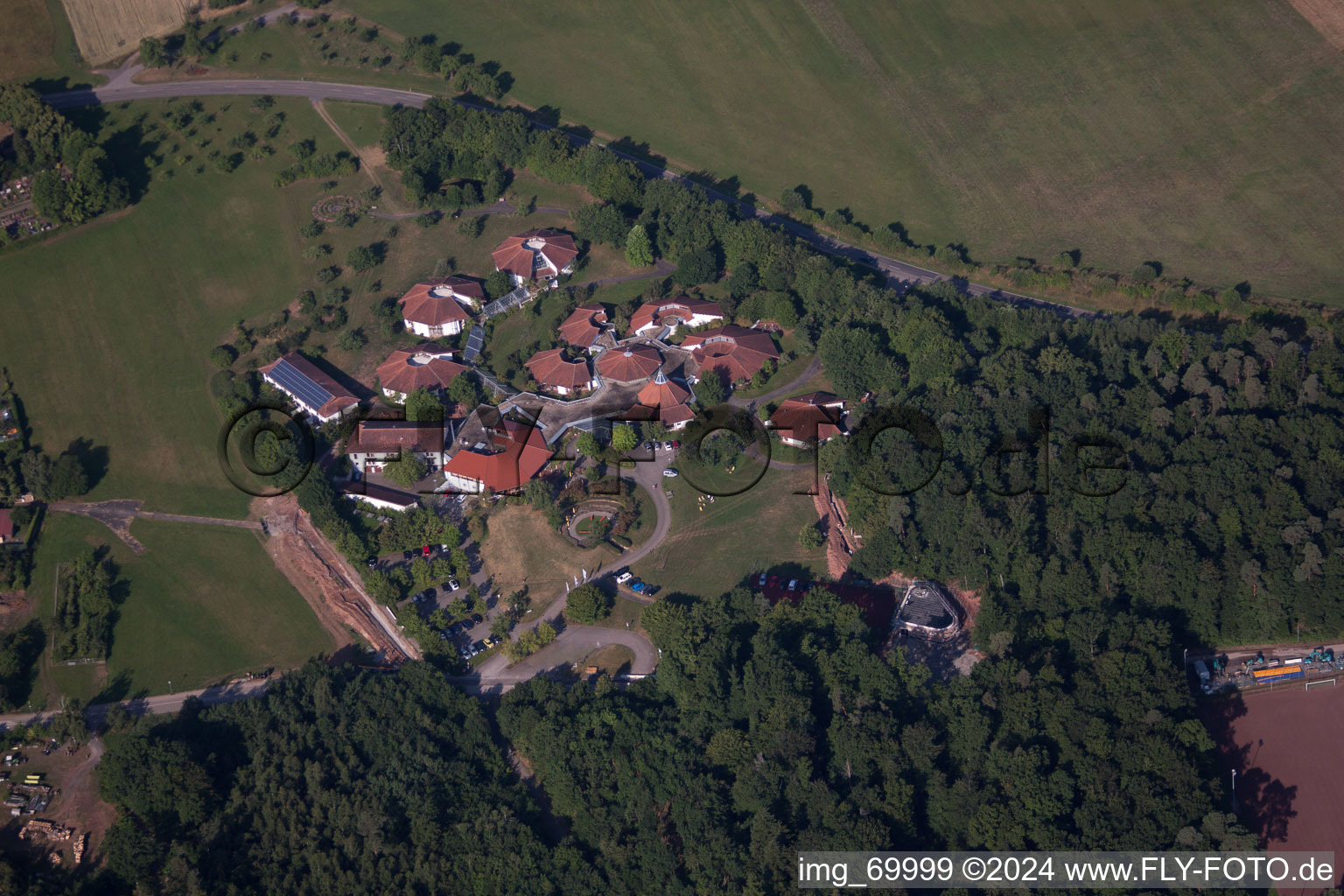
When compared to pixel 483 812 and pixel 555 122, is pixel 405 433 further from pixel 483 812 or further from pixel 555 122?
pixel 555 122

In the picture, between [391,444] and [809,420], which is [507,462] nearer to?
[391,444]

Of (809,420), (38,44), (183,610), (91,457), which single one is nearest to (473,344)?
(809,420)

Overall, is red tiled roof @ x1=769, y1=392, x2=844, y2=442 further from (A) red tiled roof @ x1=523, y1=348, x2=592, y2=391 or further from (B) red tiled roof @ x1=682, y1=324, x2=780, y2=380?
(A) red tiled roof @ x1=523, y1=348, x2=592, y2=391

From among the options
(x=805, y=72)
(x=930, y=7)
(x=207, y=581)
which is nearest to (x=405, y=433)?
(x=207, y=581)

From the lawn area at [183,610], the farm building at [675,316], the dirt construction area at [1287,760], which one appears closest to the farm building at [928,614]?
the dirt construction area at [1287,760]

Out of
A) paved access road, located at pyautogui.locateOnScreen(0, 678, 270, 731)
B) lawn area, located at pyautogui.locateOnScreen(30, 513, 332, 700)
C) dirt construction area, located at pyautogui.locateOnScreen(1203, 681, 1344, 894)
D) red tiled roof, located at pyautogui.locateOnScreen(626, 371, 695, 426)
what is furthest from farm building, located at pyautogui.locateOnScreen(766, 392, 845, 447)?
paved access road, located at pyautogui.locateOnScreen(0, 678, 270, 731)
